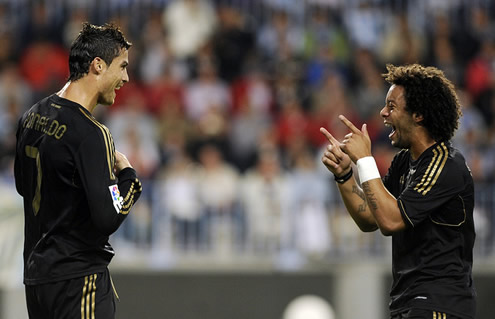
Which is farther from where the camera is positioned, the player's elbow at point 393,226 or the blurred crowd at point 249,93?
the blurred crowd at point 249,93

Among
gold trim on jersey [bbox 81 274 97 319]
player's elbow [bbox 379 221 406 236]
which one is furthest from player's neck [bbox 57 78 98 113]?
player's elbow [bbox 379 221 406 236]

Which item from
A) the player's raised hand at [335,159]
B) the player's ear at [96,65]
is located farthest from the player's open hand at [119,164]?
the player's raised hand at [335,159]

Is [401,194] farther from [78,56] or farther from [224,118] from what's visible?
[224,118]

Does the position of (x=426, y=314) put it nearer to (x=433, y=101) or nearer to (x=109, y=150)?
(x=433, y=101)

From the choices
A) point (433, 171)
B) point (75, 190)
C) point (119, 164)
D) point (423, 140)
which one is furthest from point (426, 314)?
point (75, 190)

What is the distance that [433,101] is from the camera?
4.74 m

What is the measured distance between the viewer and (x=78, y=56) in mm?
4516

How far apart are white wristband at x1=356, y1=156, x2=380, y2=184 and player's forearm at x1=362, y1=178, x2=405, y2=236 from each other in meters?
0.07

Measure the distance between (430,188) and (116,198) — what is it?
1612 mm

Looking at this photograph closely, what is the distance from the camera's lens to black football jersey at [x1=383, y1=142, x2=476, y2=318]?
4.55m

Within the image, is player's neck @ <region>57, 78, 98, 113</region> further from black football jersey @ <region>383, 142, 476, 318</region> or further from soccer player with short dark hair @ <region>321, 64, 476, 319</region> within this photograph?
black football jersey @ <region>383, 142, 476, 318</region>

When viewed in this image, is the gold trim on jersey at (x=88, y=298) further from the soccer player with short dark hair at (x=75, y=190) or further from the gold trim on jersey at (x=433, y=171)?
the gold trim on jersey at (x=433, y=171)

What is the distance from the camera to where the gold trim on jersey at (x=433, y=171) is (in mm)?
4598

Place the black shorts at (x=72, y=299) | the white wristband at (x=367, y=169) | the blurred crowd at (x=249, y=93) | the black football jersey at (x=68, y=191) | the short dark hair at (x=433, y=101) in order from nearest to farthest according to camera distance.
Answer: the black football jersey at (x=68, y=191) < the black shorts at (x=72, y=299) < the white wristband at (x=367, y=169) < the short dark hair at (x=433, y=101) < the blurred crowd at (x=249, y=93)
